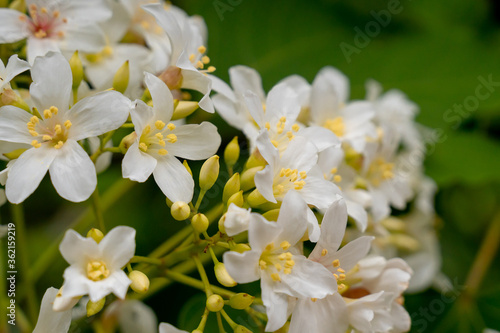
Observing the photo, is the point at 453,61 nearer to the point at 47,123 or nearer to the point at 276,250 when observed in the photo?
the point at 276,250

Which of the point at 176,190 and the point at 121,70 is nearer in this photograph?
the point at 176,190

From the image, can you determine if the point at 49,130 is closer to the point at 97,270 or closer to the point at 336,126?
the point at 97,270

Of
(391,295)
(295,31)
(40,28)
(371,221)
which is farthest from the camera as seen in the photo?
(295,31)

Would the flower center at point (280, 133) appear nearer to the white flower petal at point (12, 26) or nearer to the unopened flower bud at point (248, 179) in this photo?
the unopened flower bud at point (248, 179)

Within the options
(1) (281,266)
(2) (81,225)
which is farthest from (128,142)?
(2) (81,225)

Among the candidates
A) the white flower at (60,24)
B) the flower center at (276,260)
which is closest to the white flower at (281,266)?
the flower center at (276,260)

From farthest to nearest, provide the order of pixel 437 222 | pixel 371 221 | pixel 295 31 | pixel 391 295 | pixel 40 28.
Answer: pixel 295 31 → pixel 437 222 → pixel 371 221 → pixel 40 28 → pixel 391 295

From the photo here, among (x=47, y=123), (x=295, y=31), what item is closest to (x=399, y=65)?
(x=295, y=31)

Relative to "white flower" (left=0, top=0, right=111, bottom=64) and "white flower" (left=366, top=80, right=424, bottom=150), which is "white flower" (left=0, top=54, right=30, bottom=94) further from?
"white flower" (left=366, top=80, right=424, bottom=150)
